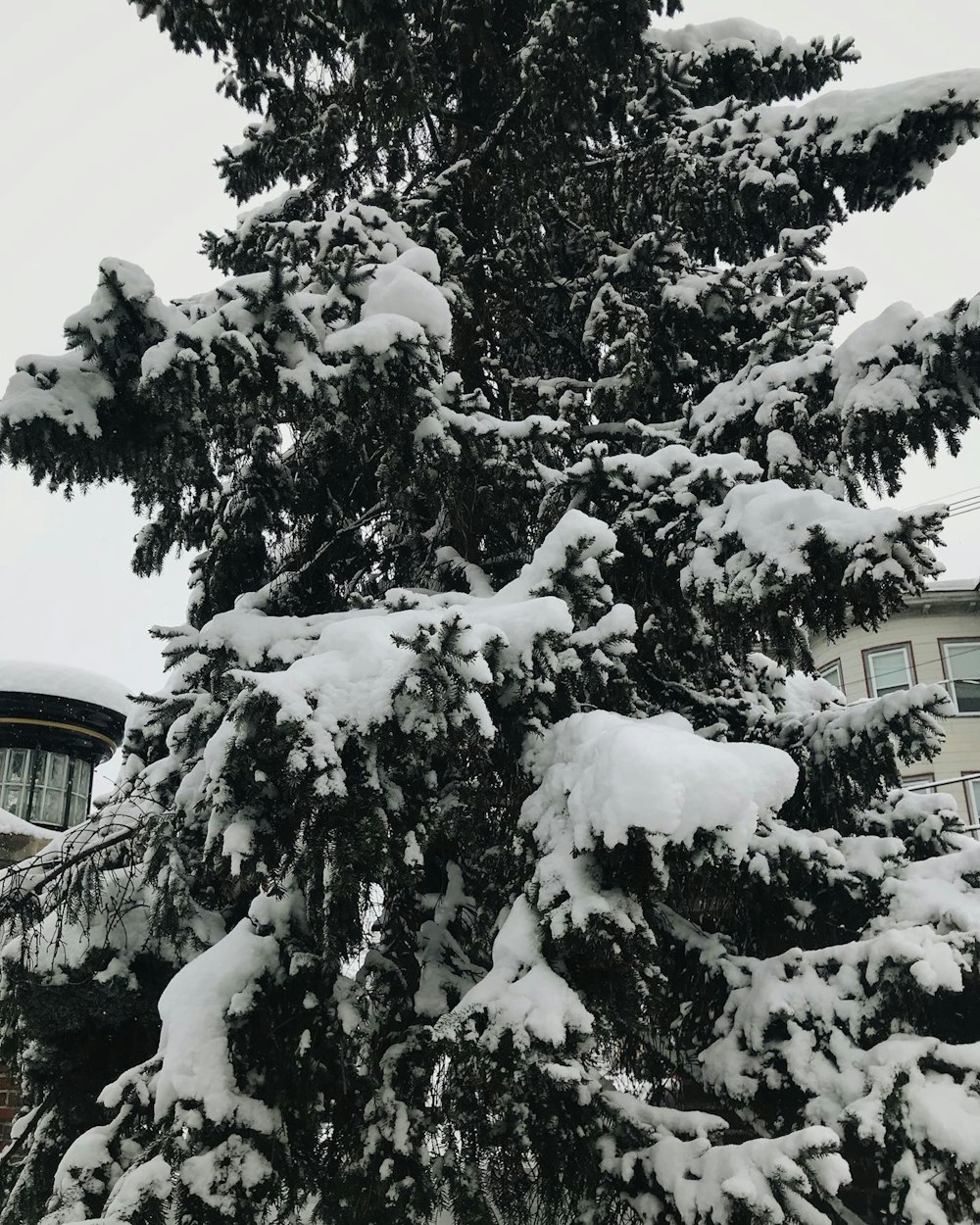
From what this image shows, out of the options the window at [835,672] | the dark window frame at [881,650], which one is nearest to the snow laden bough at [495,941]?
the dark window frame at [881,650]

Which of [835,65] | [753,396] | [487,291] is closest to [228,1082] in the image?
[753,396]

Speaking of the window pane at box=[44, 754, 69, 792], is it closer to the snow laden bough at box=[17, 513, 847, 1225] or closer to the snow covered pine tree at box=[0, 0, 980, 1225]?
the snow covered pine tree at box=[0, 0, 980, 1225]

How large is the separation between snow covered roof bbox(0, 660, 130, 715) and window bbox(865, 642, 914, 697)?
15.9 metres

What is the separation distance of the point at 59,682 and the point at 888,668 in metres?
16.9

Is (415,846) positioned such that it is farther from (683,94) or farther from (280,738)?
(683,94)

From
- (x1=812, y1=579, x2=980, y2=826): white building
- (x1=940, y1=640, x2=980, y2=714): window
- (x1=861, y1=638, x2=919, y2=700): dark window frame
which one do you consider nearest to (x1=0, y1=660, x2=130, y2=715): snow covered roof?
(x1=812, y1=579, x2=980, y2=826): white building

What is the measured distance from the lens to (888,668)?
64.8 feet

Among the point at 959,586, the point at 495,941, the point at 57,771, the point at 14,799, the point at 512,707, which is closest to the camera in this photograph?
the point at 495,941

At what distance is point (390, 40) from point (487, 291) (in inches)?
57.0

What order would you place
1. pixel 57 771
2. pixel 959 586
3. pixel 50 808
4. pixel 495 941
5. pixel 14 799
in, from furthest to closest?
pixel 959 586 → pixel 57 771 → pixel 50 808 → pixel 14 799 → pixel 495 941

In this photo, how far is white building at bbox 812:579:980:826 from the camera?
18.8 metres

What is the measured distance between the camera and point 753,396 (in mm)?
4344

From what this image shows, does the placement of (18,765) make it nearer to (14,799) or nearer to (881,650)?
(14,799)

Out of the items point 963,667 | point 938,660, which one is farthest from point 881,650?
point 963,667
